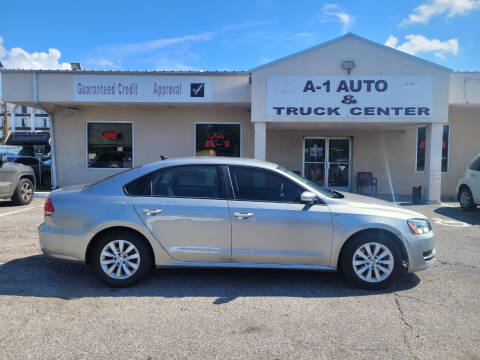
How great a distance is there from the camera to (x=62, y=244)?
14.0 feet

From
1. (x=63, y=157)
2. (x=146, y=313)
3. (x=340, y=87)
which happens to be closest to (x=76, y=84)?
(x=63, y=157)

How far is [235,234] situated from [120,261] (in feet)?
4.61

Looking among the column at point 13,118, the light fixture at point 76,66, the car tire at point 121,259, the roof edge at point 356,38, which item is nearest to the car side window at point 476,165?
the roof edge at point 356,38

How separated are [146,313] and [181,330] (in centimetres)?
53

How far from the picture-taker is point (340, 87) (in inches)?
420

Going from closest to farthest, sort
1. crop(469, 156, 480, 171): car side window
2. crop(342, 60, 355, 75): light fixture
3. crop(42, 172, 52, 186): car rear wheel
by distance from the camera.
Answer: crop(469, 156, 480, 171): car side window, crop(342, 60, 355, 75): light fixture, crop(42, 172, 52, 186): car rear wheel

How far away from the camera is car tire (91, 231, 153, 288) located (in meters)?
4.18

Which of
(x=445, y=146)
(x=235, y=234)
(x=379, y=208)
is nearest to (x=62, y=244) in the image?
(x=235, y=234)

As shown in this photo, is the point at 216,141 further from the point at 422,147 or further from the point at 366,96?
the point at 422,147

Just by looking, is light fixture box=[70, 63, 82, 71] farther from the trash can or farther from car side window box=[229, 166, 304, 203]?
the trash can

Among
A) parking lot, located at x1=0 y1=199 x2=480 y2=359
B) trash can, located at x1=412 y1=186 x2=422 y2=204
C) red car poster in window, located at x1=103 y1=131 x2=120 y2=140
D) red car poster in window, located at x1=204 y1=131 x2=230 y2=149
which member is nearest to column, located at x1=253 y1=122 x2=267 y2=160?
red car poster in window, located at x1=204 y1=131 x2=230 y2=149

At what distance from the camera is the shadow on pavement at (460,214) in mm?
8609

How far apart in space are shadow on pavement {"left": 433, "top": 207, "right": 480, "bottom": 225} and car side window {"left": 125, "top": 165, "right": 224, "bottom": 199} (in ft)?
22.9

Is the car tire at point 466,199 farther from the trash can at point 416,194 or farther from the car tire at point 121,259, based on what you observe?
the car tire at point 121,259
